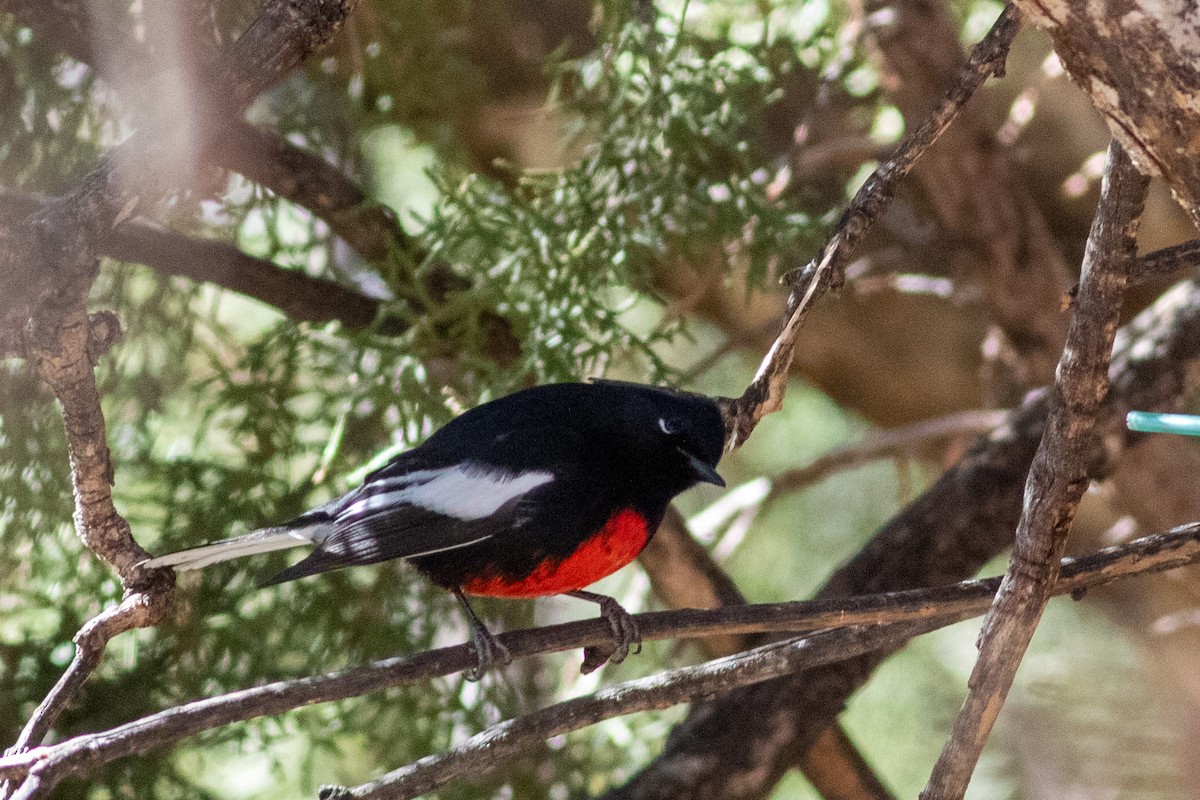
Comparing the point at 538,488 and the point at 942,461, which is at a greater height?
the point at 942,461

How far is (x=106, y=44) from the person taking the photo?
2240mm

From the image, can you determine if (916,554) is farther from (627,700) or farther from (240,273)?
(240,273)

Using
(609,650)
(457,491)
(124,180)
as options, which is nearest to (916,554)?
(609,650)

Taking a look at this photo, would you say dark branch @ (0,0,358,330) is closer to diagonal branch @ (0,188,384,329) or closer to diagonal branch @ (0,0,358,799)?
diagonal branch @ (0,0,358,799)

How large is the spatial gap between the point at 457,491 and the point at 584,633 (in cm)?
37

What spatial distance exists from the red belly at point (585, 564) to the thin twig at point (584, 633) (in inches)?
9.0

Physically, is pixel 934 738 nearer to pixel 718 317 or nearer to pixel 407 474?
pixel 718 317

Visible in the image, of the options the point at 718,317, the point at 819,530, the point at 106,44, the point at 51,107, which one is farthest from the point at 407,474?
the point at 819,530

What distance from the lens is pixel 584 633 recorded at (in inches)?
57.6

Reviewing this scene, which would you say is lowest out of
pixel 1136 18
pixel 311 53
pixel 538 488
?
pixel 1136 18

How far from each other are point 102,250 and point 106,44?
15.8 inches

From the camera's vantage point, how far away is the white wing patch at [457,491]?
1713mm

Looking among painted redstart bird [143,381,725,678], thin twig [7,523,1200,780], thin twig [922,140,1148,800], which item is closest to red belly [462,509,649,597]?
painted redstart bird [143,381,725,678]

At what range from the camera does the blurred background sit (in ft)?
7.44
